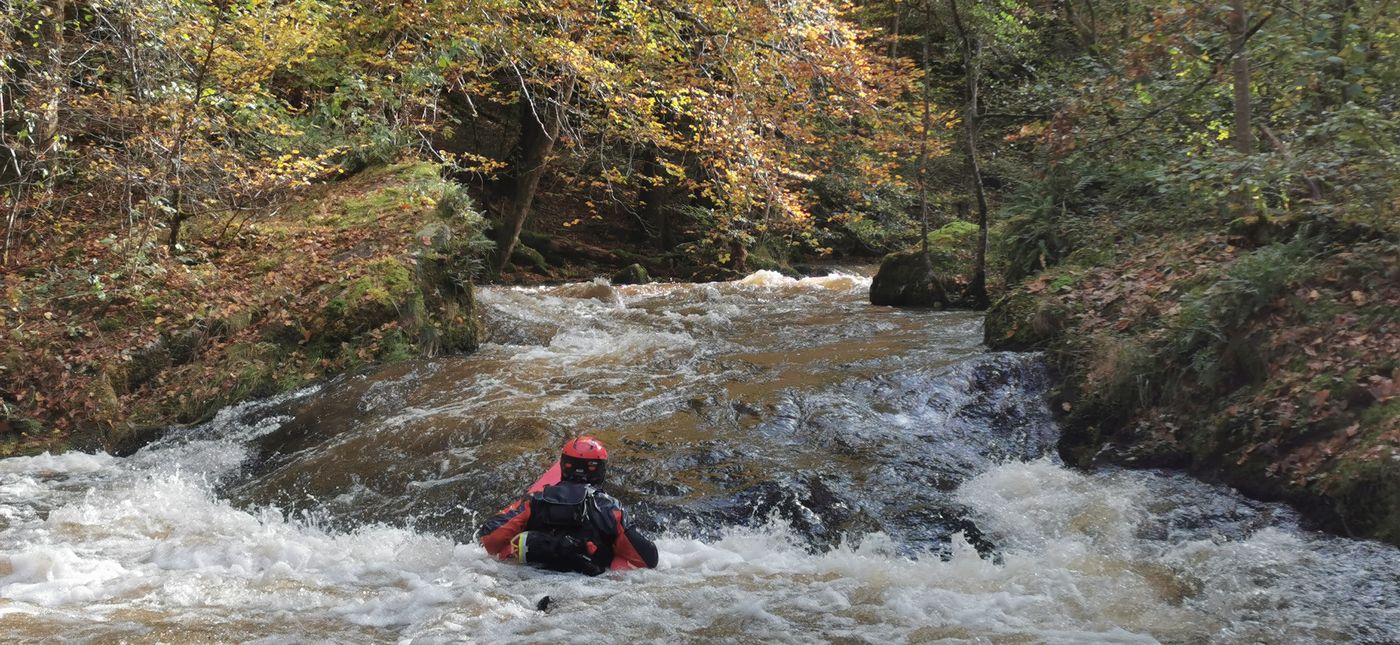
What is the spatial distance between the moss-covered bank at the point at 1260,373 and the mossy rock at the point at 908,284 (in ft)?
14.7

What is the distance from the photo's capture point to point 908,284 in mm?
13609

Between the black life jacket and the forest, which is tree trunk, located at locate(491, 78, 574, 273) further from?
the black life jacket

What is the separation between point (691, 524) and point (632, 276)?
12.8 metres

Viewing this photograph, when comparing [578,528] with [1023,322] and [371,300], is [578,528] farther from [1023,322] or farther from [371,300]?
[1023,322]

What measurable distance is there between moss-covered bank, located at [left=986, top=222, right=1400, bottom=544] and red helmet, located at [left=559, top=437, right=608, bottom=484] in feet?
12.9

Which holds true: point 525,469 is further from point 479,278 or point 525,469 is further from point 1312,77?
point 479,278

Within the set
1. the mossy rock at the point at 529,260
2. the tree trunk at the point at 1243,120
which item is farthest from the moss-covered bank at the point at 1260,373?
the mossy rock at the point at 529,260

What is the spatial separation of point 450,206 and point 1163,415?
8336mm

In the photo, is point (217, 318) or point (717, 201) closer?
point (217, 318)

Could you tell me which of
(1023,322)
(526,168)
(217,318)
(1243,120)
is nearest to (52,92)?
(217,318)

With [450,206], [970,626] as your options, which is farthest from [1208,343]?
[450,206]

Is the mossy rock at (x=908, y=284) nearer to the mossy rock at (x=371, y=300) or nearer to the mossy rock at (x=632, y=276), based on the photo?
the mossy rock at (x=632, y=276)

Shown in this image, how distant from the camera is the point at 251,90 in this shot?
9516 mm

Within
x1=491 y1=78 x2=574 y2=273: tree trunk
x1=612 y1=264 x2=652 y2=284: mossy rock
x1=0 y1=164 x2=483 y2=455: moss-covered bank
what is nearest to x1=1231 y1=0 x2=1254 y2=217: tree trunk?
x1=0 y1=164 x2=483 y2=455: moss-covered bank
